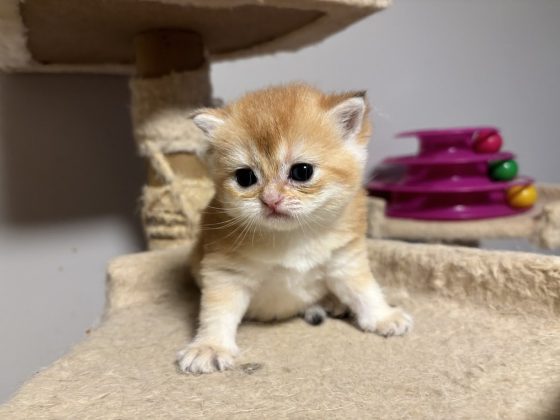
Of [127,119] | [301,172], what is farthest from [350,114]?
[127,119]

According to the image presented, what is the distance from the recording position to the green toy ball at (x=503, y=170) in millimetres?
1531

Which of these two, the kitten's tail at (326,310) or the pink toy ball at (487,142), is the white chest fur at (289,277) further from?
the pink toy ball at (487,142)

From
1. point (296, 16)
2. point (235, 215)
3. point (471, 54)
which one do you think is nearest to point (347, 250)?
point (235, 215)

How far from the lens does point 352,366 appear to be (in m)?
0.81

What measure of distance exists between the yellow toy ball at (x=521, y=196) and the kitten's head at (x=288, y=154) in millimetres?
813

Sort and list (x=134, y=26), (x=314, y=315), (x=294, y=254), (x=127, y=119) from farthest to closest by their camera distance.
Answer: (x=127, y=119) → (x=134, y=26) → (x=314, y=315) → (x=294, y=254)

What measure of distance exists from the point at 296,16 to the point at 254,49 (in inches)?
10.7

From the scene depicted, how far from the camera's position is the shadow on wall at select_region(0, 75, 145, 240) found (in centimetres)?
148

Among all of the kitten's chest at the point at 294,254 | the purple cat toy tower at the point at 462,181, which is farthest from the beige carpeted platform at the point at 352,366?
the purple cat toy tower at the point at 462,181

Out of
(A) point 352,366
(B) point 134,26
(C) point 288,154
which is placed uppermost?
(B) point 134,26

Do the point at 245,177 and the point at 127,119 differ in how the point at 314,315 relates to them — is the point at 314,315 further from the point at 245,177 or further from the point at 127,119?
the point at 127,119

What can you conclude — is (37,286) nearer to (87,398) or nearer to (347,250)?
(87,398)

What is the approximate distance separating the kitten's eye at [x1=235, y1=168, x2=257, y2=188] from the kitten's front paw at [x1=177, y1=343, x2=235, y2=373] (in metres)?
0.27

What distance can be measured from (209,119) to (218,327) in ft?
1.14
